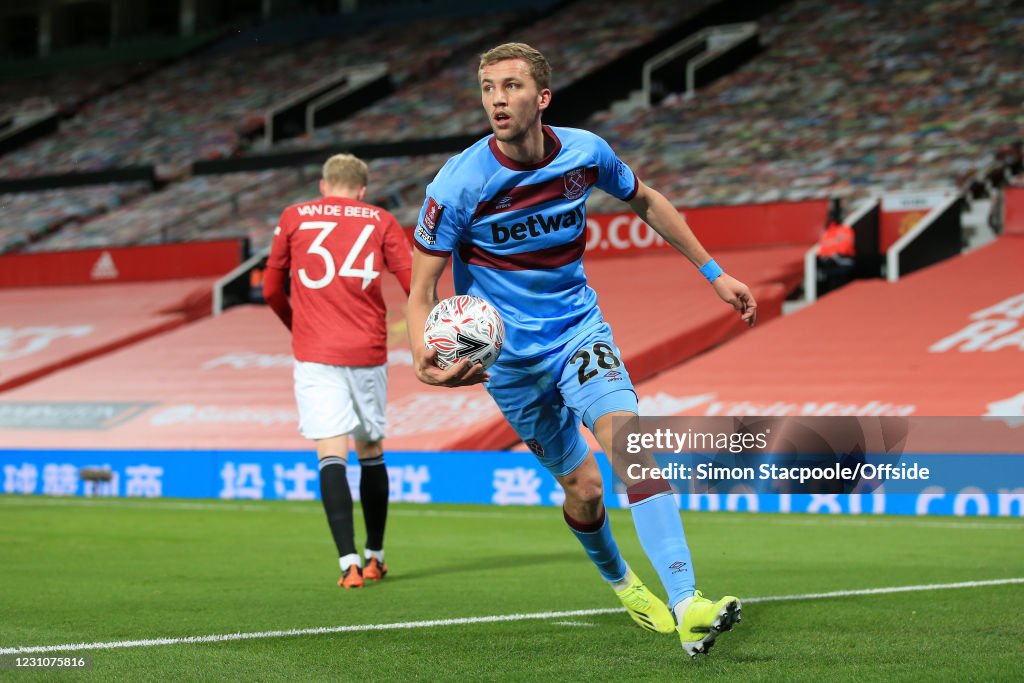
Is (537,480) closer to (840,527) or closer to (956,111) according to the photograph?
(840,527)

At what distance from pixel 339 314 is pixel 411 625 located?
225 cm

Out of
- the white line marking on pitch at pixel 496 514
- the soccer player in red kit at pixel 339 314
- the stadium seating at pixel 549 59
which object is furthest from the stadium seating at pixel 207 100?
the soccer player in red kit at pixel 339 314

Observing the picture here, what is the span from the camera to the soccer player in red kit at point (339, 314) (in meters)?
6.78

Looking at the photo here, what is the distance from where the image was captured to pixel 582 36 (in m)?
29.0

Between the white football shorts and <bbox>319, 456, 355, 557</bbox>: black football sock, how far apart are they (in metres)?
0.16

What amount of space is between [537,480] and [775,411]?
322 centimetres

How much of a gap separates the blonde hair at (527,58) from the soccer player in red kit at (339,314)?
224 cm

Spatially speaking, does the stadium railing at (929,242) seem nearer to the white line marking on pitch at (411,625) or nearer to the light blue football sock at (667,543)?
the white line marking on pitch at (411,625)

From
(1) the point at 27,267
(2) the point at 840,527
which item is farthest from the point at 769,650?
(1) the point at 27,267

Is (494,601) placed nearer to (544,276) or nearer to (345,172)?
(544,276)

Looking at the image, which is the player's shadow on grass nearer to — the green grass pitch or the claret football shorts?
the green grass pitch

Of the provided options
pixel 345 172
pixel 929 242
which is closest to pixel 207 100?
pixel 929 242

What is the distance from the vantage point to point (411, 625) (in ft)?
16.4

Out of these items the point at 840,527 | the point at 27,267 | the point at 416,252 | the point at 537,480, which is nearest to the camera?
the point at 416,252
